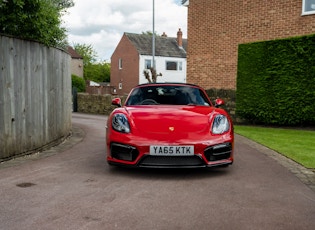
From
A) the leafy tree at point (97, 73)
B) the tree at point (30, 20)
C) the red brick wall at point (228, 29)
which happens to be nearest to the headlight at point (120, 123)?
the tree at point (30, 20)

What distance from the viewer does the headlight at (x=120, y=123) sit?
17.3 feet

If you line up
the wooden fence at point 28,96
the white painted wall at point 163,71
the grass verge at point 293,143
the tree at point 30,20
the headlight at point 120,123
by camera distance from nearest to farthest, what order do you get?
the headlight at point 120,123 → the wooden fence at point 28,96 → the tree at point 30,20 → the grass verge at point 293,143 → the white painted wall at point 163,71

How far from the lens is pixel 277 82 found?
12.5m

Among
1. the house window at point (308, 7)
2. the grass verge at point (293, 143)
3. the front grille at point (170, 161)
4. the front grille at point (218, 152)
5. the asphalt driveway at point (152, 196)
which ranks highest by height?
the house window at point (308, 7)

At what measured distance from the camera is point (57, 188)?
4.54m

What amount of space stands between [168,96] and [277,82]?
7.19 m

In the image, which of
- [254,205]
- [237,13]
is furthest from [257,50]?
[254,205]

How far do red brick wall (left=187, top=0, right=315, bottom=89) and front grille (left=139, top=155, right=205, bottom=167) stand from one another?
11173 millimetres

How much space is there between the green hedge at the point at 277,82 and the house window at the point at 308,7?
2664mm

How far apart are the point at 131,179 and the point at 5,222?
1.95 meters

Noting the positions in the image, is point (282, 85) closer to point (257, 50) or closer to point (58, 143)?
point (257, 50)

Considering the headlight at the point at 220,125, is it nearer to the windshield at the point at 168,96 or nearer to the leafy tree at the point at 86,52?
the windshield at the point at 168,96

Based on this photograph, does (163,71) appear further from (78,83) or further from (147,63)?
(78,83)

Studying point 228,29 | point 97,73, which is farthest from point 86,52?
point 228,29
